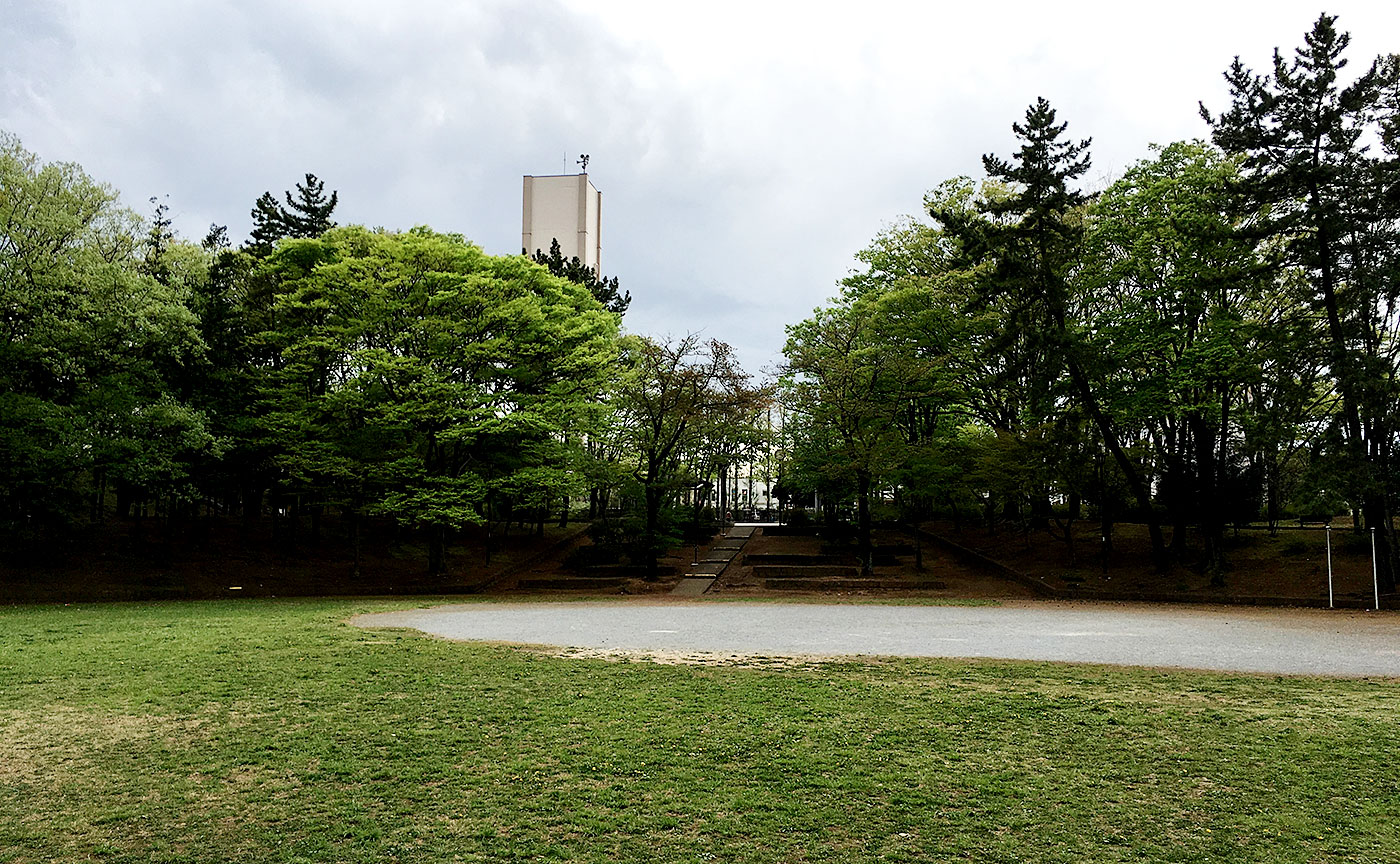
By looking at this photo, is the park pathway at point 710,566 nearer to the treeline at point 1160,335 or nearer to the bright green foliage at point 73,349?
the treeline at point 1160,335

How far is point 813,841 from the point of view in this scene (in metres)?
4.50

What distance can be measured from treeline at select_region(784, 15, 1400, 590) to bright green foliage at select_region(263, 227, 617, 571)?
25.5 ft

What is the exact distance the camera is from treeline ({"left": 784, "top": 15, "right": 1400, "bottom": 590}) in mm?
Result: 19922

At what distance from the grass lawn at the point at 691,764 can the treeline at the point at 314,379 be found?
1427cm

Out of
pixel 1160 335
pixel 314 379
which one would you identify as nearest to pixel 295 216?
pixel 314 379

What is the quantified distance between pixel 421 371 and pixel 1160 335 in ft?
63.2

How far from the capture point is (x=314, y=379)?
26391 mm

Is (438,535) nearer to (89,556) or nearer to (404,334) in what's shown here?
(404,334)

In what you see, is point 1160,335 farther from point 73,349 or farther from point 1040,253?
point 73,349

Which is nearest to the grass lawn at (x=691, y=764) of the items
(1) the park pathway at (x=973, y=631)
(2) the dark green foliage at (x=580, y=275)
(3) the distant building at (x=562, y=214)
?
(1) the park pathway at (x=973, y=631)

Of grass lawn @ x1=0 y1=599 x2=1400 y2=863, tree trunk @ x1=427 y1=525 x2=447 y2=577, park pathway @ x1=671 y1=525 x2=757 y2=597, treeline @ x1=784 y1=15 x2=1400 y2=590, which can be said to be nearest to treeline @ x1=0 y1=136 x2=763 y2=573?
tree trunk @ x1=427 y1=525 x2=447 y2=577

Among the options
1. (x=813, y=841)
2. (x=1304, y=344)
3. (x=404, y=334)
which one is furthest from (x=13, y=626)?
(x=1304, y=344)

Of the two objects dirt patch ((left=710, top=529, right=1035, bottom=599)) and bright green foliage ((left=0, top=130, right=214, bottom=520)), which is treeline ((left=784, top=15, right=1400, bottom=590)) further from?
bright green foliage ((left=0, top=130, right=214, bottom=520))

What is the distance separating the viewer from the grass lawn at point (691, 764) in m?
4.50
